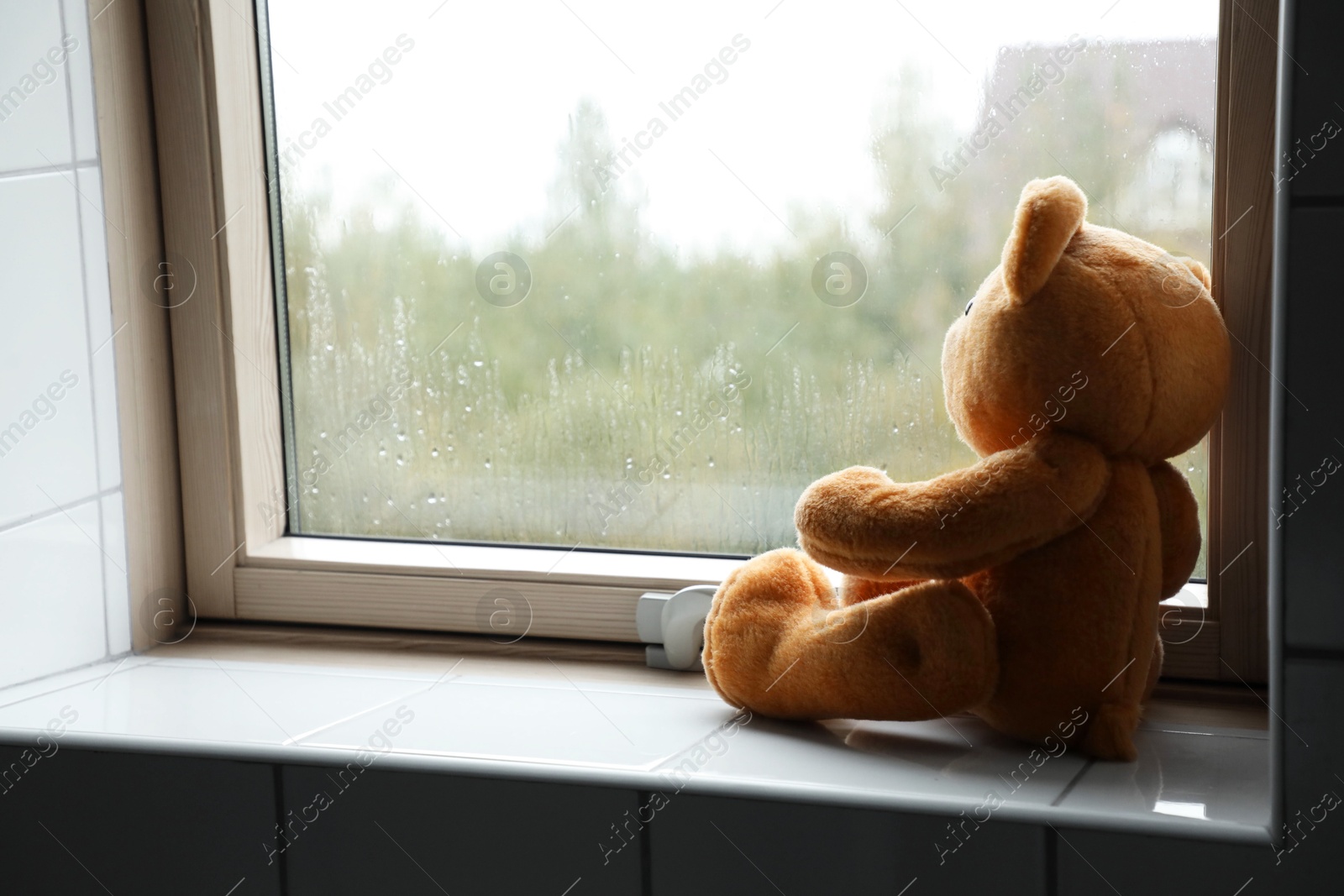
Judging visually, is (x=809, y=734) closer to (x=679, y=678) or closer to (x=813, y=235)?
(x=679, y=678)

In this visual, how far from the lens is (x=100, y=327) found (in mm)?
946

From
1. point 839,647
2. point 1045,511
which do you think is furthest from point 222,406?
point 1045,511

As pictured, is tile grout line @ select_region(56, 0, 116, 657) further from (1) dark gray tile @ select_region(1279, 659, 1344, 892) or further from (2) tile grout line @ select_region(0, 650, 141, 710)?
(1) dark gray tile @ select_region(1279, 659, 1344, 892)

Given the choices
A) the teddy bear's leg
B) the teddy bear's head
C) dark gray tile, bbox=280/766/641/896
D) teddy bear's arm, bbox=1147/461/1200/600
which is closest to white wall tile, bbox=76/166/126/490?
dark gray tile, bbox=280/766/641/896

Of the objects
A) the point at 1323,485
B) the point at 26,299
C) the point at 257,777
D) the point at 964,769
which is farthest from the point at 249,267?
the point at 1323,485

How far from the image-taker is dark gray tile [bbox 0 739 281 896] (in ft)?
2.57

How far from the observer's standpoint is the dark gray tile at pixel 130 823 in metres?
0.78

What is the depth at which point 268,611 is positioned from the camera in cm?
102

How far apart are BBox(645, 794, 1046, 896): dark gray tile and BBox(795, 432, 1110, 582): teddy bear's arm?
14 centimetres

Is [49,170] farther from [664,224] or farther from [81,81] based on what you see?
[664,224]

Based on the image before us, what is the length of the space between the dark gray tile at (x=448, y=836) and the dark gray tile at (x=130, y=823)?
30 millimetres

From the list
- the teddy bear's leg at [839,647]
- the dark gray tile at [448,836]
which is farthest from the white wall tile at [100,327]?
the teddy bear's leg at [839,647]

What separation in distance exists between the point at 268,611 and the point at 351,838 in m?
0.31

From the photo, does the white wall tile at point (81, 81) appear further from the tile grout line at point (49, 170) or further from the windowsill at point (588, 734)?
the windowsill at point (588, 734)
